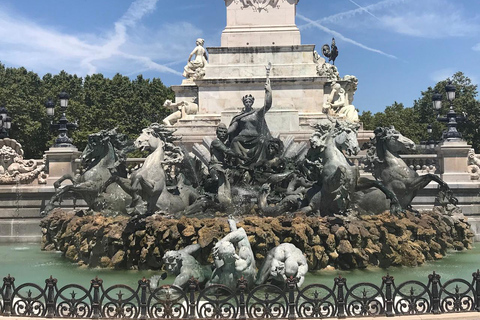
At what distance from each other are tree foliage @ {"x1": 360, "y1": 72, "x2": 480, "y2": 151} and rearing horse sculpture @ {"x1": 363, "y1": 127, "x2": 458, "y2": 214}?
34307 millimetres

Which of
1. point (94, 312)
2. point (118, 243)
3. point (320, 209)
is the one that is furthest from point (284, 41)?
point (94, 312)

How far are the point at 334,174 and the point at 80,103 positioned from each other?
121ft

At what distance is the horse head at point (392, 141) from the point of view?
43.1ft

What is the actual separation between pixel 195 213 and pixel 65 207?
674 cm

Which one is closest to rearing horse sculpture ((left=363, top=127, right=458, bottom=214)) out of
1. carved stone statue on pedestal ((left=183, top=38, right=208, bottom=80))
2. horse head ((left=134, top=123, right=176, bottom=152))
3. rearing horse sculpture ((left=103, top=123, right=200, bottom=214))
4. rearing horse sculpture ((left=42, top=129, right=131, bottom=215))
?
rearing horse sculpture ((left=103, top=123, right=200, bottom=214))

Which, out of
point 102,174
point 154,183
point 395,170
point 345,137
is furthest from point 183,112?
point 395,170

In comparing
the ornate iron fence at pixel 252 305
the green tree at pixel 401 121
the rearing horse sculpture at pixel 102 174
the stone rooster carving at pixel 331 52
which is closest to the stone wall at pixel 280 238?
the rearing horse sculpture at pixel 102 174

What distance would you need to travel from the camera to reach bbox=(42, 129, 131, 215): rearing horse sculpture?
13.5 meters

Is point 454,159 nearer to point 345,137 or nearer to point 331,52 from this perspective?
point 345,137

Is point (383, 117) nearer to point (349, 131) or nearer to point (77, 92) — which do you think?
point (77, 92)

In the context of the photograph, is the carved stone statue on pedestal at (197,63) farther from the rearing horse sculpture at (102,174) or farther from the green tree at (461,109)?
the green tree at (461,109)

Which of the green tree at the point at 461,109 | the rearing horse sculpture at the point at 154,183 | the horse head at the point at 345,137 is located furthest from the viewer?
the green tree at the point at 461,109

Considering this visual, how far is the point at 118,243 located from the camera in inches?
429

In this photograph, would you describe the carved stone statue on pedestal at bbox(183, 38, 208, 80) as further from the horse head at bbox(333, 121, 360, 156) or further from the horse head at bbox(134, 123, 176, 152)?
the horse head at bbox(333, 121, 360, 156)
